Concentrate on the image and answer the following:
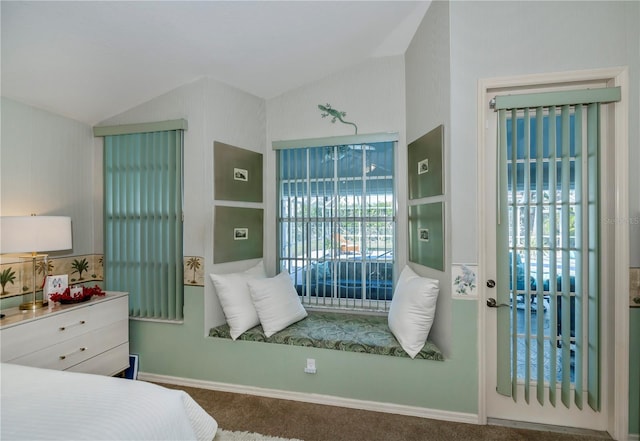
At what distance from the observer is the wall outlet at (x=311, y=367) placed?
2318 mm

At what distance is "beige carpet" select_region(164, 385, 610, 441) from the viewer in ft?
6.34

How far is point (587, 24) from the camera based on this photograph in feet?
6.40

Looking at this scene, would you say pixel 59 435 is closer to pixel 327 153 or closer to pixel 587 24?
pixel 327 153

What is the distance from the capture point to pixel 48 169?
2.51 m

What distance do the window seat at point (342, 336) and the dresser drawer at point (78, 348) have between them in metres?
0.73

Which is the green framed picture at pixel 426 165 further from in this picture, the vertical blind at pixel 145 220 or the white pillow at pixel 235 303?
the vertical blind at pixel 145 220

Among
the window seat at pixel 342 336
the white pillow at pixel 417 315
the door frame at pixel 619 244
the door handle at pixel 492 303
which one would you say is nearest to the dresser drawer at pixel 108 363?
the window seat at pixel 342 336

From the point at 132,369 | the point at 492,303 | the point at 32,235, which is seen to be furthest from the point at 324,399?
the point at 32,235

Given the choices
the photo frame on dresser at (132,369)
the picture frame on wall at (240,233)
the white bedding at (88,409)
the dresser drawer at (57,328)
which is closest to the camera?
the white bedding at (88,409)

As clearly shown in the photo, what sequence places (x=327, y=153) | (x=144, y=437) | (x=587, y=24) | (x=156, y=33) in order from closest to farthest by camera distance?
(x=144, y=437)
(x=587, y=24)
(x=156, y=33)
(x=327, y=153)

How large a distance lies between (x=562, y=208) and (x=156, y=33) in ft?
9.50

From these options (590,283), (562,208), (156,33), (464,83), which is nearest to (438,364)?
(590,283)

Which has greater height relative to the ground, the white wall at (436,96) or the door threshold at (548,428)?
the white wall at (436,96)

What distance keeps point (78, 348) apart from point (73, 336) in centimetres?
10
